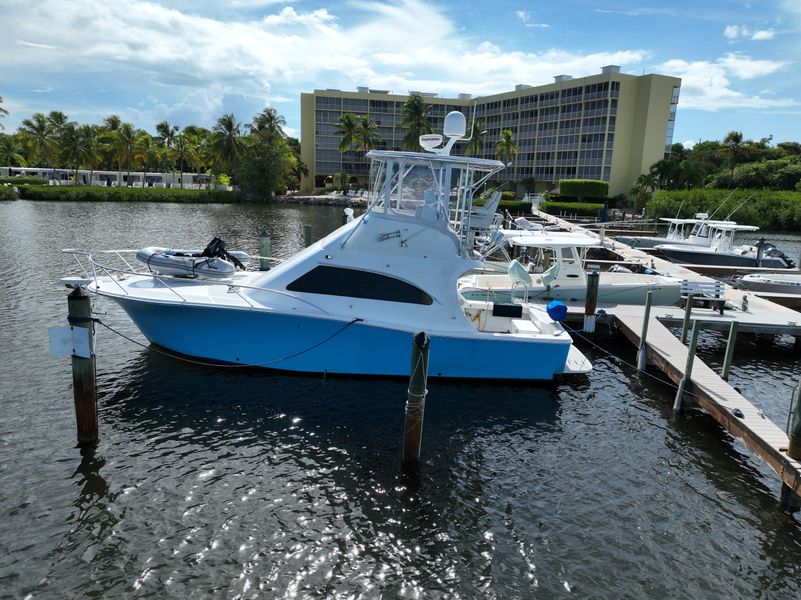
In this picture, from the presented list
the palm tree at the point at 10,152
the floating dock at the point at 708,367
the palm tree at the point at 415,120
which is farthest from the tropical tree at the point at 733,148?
the palm tree at the point at 10,152

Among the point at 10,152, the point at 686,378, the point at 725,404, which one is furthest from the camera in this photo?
the point at 10,152

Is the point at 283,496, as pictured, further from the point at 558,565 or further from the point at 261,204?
the point at 261,204

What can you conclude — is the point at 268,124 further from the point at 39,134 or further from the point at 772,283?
the point at 772,283

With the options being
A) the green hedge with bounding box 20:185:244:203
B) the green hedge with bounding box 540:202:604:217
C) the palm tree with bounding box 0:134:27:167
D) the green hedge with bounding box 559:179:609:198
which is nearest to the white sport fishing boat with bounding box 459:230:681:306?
the green hedge with bounding box 540:202:604:217

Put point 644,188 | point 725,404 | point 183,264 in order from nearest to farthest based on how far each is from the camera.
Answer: point 725,404 < point 183,264 < point 644,188

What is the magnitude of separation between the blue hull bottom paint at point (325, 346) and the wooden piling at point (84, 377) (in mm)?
2821

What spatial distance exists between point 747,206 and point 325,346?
58582mm

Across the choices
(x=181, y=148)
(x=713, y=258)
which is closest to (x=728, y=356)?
(x=713, y=258)

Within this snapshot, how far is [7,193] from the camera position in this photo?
5994 cm

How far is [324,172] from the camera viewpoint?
96.4m

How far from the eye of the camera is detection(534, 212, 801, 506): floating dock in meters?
9.29

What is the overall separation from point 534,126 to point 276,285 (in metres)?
77.6

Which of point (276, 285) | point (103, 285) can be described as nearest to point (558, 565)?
point (276, 285)

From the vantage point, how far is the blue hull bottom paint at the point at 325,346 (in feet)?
40.3
